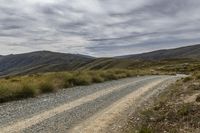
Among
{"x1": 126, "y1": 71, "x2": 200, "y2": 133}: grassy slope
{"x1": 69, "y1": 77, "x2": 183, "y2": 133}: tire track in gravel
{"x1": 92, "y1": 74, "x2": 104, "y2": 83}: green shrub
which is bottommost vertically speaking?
{"x1": 92, "y1": 74, "x2": 104, "y2": 83}: green shrub

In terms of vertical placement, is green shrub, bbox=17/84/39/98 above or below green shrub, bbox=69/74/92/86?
above

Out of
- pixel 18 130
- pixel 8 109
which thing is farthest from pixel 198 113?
pixel 8 109

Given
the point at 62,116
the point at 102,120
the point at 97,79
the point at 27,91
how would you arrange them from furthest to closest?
the point at 97,79, the point at 27,91, the point at 62,116, the point at 102,120

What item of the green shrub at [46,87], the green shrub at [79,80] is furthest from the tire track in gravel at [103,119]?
the green shrub at [79,80]

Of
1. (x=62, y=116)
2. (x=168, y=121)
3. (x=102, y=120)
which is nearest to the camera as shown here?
(x=168, y=121)

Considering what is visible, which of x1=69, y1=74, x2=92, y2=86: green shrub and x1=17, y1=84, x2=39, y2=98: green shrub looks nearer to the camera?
x1=17, y1=84, x2=39, y2=98: green shrub

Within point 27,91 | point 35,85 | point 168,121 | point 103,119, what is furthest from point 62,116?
point 35,85

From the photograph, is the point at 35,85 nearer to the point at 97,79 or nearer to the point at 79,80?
the point at 79,80

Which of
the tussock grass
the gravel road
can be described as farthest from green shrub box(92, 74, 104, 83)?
the gravel road

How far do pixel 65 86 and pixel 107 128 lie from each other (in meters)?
20.6

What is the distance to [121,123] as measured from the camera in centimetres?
1426

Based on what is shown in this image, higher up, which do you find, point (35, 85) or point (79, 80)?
point (35, 85)

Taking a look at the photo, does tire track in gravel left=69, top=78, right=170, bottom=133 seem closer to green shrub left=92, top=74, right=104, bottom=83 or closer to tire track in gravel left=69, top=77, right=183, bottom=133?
tire track in gravel left=69, top=77, right=183, bottom=133

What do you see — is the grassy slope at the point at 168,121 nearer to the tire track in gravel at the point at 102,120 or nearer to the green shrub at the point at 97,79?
the tire track in gravel at the point at 102,120
